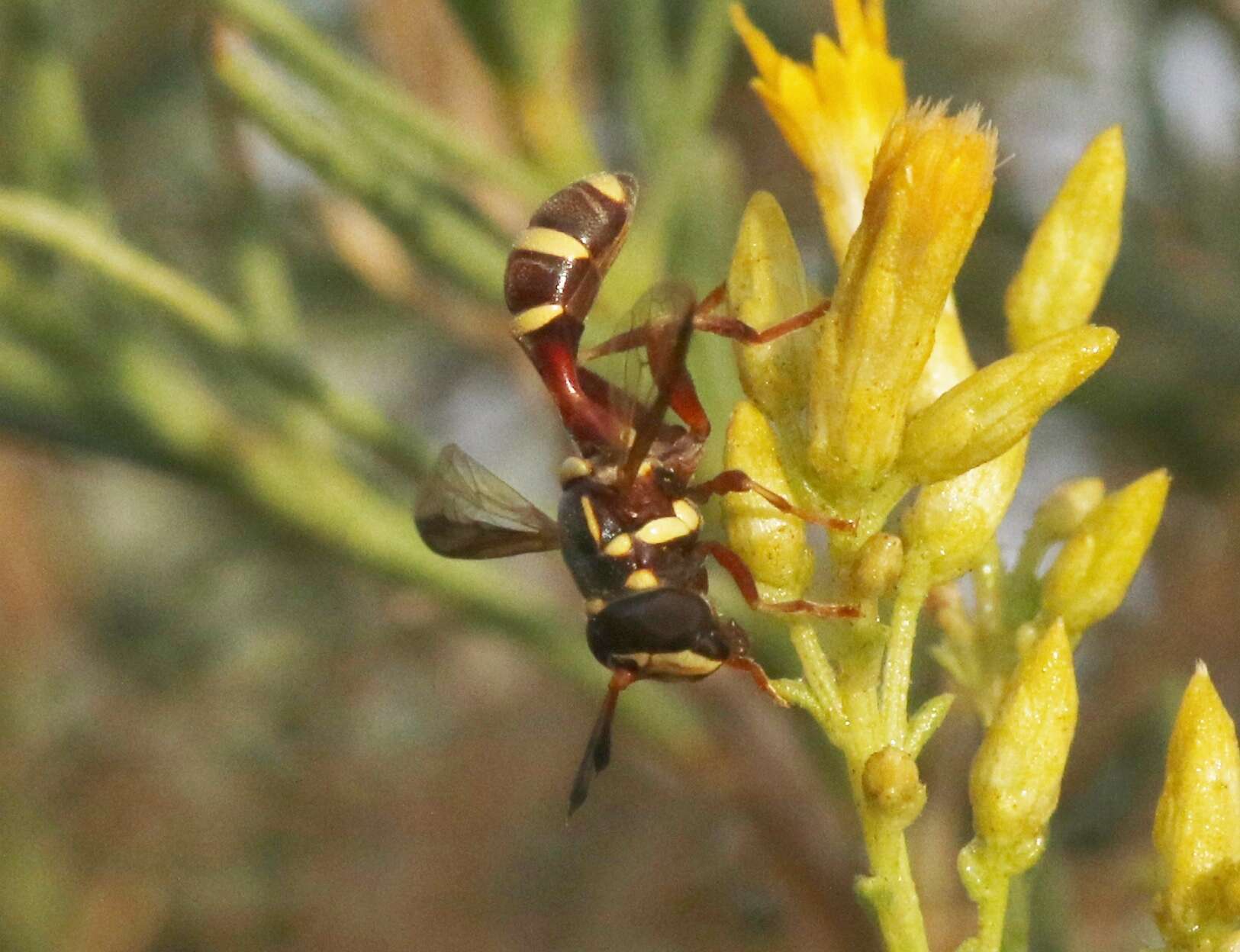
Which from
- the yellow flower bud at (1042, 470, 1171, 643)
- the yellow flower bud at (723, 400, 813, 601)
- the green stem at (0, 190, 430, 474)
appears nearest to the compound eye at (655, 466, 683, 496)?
the yellow flower bud at (723, 400, 813, 601)

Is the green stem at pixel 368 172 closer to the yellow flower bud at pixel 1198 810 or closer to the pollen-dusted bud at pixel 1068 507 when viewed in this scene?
the pollen-dusted bud at pixel 1068 507

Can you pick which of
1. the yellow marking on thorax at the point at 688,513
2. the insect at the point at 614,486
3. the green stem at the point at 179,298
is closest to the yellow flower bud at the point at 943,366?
the insect at the point at 614,486

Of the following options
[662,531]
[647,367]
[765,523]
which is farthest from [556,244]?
[765,523]

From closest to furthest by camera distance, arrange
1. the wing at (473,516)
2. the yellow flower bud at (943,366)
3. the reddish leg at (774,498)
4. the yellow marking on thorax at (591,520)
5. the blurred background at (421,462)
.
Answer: the reddish leg at (774,498) → the yellow flower bud at (943,366) → the yellow marking on thorax at (591,520) → the wing at (473,516) → the blurred background at (421,462)

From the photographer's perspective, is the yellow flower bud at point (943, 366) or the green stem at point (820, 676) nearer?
the green stem at point (820, 676)

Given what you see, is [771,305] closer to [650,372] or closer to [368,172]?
[650,372]

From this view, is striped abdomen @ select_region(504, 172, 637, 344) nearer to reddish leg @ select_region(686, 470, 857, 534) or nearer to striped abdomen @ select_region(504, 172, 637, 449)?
striped abdomen @ select_region(504, 172, 637, 449)
